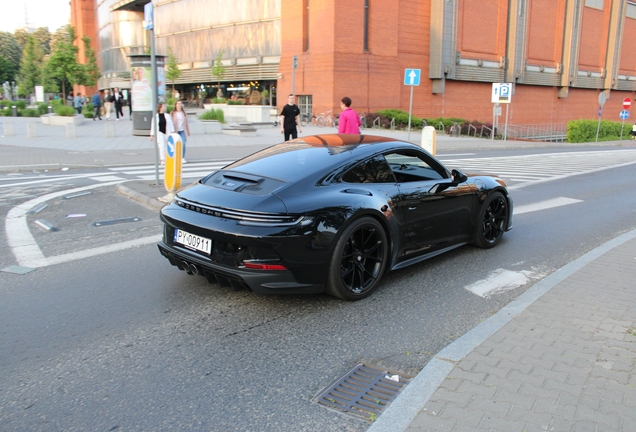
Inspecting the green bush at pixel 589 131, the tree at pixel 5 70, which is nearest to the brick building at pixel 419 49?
the green bush at pixel 589 131

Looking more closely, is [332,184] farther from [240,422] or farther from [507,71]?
[507,71]

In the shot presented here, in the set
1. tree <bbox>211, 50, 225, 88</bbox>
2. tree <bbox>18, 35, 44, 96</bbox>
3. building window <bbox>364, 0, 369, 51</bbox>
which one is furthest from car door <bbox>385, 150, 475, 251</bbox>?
tree <bbox>18, 35, 44, 96</bbox>

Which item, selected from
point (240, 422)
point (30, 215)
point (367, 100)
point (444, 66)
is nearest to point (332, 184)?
point (240, 422)

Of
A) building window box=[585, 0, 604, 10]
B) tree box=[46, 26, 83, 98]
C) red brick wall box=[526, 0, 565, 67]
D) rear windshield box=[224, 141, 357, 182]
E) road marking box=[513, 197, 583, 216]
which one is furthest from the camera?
building window box=[585, 0, 604, 10]

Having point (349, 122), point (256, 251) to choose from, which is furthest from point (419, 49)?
point (256, 251)

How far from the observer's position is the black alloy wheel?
661 centimetres

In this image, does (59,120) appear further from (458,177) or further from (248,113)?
(458,177)

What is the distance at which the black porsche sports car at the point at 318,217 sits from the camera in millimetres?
4375

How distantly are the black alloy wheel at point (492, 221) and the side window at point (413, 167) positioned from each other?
0.91m

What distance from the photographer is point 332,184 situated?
192 inches

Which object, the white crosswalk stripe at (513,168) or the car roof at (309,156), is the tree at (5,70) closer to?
the white crosswalk stripe at (513,168)

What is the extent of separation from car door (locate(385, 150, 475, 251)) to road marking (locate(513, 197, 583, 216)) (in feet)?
11.3

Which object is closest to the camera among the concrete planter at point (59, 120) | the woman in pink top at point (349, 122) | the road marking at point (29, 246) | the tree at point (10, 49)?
the road marking at point (29, 246)

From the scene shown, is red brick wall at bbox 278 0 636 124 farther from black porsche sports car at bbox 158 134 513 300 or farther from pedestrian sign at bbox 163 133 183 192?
black porsche sports car at bbox 158 134 513 300
